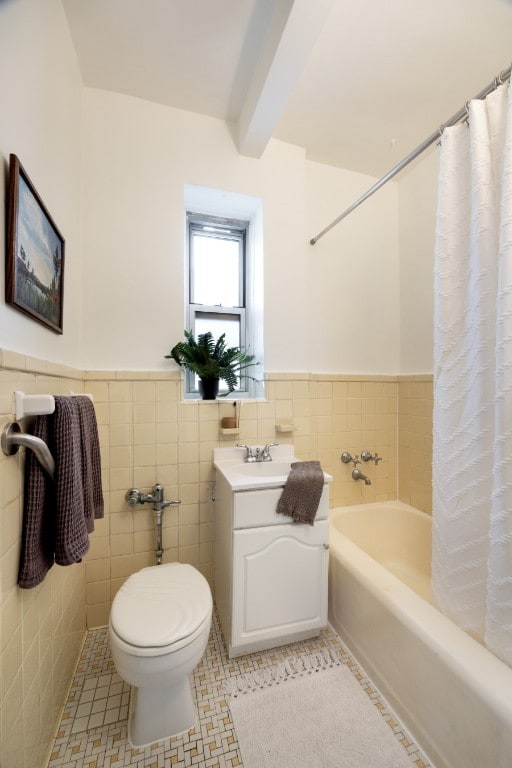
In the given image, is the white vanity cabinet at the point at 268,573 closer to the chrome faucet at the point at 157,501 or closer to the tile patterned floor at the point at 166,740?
the tile patterned floor at the point at 166,740

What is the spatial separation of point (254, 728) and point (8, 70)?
2.09 metres

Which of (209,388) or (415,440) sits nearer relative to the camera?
(209,388)

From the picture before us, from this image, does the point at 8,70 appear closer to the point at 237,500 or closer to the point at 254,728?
the point at 237,500

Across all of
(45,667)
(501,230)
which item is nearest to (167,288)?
(501,230)

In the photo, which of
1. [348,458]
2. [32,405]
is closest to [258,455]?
[348,458]

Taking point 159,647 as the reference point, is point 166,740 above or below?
below

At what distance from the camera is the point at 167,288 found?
1.60 meters

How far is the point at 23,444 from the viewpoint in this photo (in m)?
0.71

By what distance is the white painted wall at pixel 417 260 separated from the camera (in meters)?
1.92

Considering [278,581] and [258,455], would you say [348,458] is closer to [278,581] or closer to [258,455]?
[258,455]

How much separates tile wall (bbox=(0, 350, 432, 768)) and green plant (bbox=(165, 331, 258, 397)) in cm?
13

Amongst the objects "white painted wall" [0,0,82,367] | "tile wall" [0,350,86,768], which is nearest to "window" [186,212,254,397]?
"white painted wall" [0,0,82,367]

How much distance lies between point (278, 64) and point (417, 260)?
4.38ft

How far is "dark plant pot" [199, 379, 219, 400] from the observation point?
1624 mm
